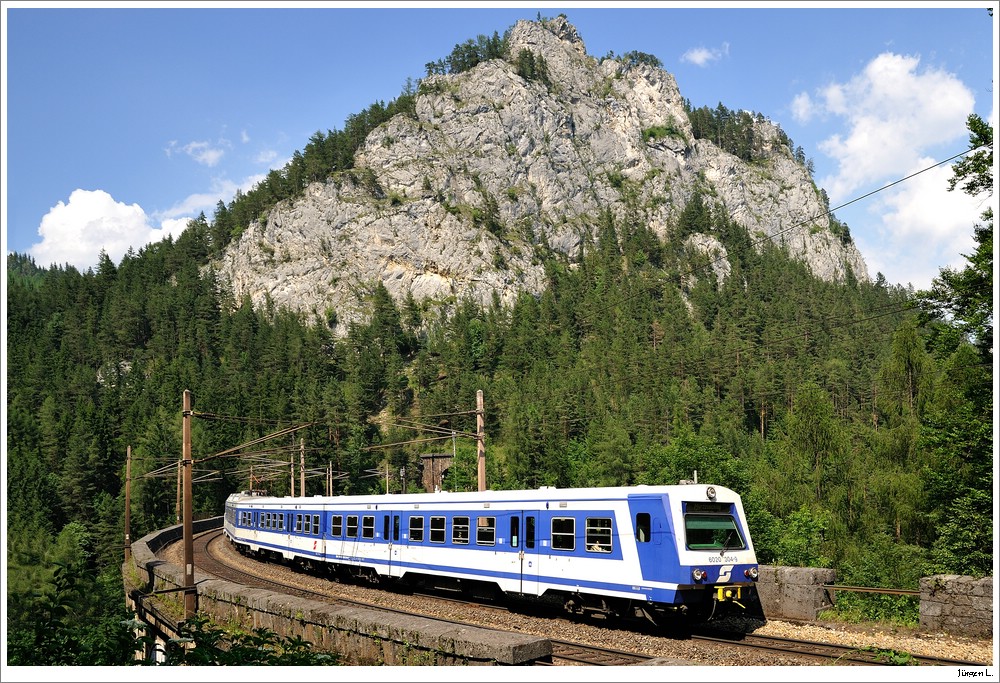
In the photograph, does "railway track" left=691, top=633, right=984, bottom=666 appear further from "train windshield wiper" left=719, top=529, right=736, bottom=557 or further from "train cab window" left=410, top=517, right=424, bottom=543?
"train cab window" left=410, top=517, right=424, bottom=543

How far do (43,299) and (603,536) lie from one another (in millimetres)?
172325

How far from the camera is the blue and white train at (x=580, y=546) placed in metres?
14.8

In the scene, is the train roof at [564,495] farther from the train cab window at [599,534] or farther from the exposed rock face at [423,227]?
the exposed rock face at [423,227]

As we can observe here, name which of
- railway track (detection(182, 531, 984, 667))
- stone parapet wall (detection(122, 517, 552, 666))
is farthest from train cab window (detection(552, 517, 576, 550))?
stone parapet wall (detection(122, 517, 552, 666))

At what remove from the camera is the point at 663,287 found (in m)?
151

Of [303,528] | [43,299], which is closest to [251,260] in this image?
[43,299]

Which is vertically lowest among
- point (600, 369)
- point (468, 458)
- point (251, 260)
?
point (468, 458)

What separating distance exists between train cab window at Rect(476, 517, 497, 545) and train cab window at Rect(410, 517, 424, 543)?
296cm

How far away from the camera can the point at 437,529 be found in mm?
20922

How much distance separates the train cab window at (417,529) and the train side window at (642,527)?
823cm

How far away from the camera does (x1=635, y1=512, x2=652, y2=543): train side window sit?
49.6ft

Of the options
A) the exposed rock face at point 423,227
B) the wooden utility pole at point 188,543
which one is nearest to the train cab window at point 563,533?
the wooden utility pole at point 188,543

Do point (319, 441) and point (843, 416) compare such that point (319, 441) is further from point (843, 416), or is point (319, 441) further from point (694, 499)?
point (694, 499)

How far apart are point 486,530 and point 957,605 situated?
10216mm
